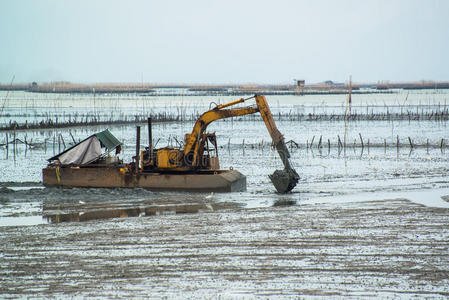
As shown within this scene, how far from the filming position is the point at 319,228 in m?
12.5

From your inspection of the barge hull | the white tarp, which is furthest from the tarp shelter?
the barge hull

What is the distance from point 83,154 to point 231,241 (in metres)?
10.7

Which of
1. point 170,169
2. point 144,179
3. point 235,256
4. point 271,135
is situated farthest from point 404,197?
point 235,256

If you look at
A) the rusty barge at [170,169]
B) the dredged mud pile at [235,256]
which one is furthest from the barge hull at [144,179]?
the dredged mud pile at [235,256]

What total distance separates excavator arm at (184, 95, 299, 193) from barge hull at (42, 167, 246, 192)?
806 mm

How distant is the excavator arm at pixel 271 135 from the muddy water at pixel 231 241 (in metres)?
0.56

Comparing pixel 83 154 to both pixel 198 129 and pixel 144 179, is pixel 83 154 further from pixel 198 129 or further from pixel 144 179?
pixel 198 129

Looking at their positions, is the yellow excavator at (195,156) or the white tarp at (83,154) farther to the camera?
the white tarp at (83,154)

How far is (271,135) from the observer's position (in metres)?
18.0

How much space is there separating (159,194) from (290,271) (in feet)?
33.4

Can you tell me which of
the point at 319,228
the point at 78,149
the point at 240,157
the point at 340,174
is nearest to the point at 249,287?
the point at 319,228

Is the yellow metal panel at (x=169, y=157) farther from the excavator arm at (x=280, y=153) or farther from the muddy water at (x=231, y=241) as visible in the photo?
the excavator arm at (x=280, y=153)

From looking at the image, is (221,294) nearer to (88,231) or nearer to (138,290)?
(138,290)

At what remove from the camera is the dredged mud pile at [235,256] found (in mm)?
8555
